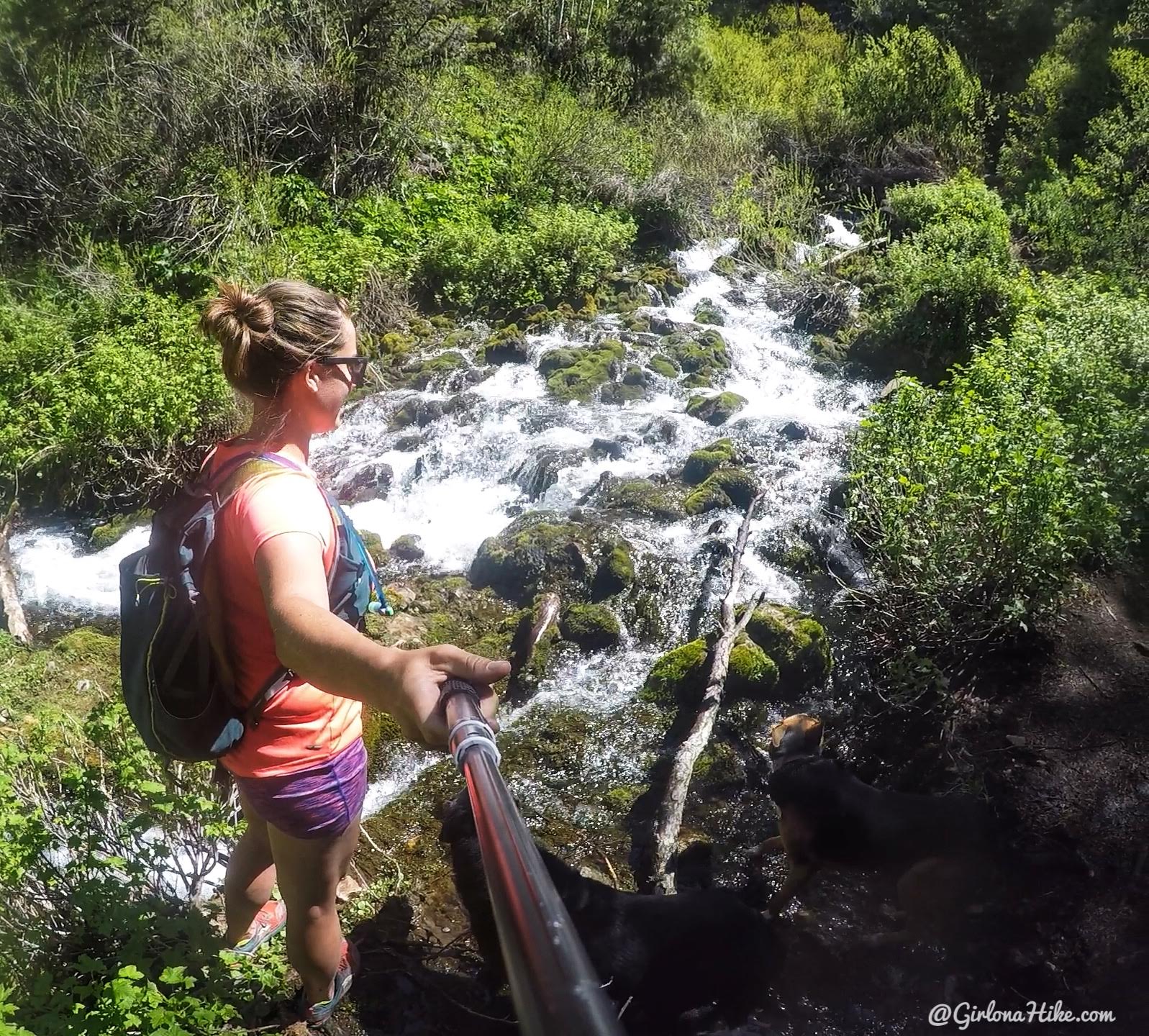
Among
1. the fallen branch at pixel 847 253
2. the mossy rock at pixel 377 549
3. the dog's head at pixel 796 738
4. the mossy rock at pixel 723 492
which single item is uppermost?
the fallen branch at pixel 847 253

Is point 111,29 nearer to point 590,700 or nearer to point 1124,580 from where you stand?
point 590,700

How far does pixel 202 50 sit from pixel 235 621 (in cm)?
1301

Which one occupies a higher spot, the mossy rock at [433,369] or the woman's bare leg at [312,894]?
the woman's bare leg at [312,894]

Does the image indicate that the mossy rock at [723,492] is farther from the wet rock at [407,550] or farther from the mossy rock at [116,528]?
the mossy rock at [116,528]

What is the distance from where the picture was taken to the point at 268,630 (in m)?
1.81

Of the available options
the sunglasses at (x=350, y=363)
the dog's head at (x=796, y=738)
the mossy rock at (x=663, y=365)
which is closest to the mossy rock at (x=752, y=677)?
the dog's head at (x=796, y=738)

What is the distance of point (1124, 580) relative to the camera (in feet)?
17.6

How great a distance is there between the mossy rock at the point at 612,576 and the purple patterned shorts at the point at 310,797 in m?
4.41

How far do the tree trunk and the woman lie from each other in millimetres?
4628

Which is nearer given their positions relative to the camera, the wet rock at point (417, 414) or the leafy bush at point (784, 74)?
the wet rock at point (417, 414)

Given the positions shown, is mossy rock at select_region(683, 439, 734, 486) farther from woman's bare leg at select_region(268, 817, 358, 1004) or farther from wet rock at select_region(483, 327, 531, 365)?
woman's bare leg at select_region(268, 817, 358, 1004)

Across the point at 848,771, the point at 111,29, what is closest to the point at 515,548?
the point at 848,771

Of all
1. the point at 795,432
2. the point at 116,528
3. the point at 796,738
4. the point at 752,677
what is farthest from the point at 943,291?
the point at 116,528

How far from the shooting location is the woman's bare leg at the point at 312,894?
204 centimetres
